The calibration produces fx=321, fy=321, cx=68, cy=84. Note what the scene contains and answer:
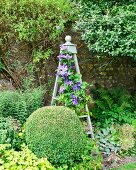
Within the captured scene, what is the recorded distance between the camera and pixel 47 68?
6.12 m

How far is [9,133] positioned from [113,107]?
99.5 inches

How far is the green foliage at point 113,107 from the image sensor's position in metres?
5.70

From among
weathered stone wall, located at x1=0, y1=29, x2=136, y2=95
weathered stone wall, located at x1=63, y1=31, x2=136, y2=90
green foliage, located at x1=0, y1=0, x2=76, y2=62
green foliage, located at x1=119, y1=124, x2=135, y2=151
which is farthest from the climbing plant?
green foliage, located at x1=119, y1=124, x2=135, y2=151

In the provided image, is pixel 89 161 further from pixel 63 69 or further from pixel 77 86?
pixel 63 69

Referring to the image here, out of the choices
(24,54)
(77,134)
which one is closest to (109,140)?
(77,134)

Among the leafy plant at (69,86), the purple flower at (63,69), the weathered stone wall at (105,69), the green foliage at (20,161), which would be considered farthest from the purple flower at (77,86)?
the weathered stone wall at (105,69)

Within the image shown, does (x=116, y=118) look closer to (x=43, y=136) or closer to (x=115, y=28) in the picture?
(x=115, y=28)

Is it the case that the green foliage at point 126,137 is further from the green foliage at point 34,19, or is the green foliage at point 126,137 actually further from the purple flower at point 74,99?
the green foliage at point 34,19

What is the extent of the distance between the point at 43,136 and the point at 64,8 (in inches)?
105

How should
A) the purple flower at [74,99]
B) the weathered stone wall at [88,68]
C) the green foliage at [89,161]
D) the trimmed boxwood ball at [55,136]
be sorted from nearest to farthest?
1. the trimmed boxwood ball at [55,136]
2. the green foliage at [89,161]
3. the purple flower at [74,99]
4. the weathered stone wall at [88,68]

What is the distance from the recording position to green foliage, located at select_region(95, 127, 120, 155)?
16.0 feet

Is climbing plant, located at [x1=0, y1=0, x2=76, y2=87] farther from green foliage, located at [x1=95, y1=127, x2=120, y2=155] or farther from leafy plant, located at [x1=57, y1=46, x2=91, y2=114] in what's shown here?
green foliage, located at [x1=95, y1=127, x2=120, y2=155]

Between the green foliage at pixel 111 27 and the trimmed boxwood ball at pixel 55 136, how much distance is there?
156 cm

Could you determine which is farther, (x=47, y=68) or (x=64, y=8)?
(x=47, y=68)
